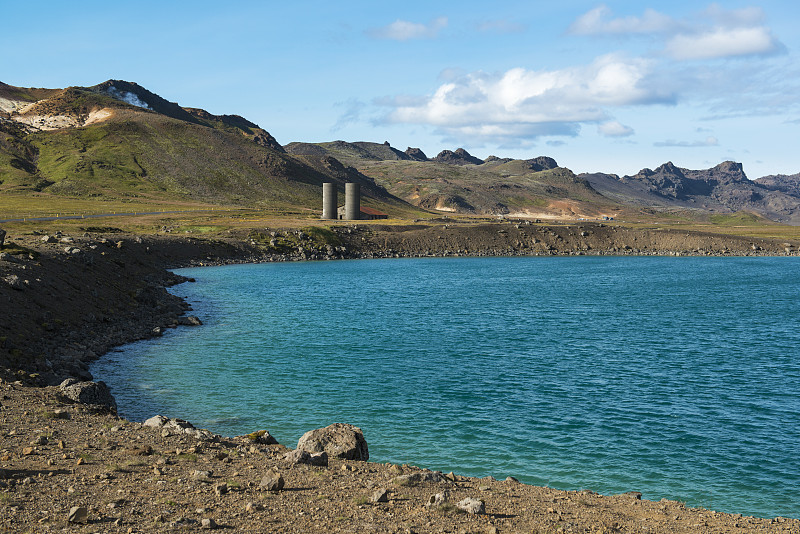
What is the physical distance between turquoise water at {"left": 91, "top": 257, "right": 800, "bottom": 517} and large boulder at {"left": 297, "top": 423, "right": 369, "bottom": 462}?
3.39 m

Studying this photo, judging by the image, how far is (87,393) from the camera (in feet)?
98.3

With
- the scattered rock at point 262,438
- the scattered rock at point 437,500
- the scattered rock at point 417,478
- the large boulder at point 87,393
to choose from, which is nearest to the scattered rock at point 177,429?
the scattered rock at point 262,438

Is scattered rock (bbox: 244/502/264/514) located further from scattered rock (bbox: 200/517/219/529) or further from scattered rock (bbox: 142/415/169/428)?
scattered rock (bbox: 142/415/169/428)

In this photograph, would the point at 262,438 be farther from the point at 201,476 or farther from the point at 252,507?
the point at 252,507

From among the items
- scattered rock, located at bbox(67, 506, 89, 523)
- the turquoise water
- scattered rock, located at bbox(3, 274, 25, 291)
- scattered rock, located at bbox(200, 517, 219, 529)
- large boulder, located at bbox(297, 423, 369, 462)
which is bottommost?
the turquoise water

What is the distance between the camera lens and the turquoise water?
27.3m

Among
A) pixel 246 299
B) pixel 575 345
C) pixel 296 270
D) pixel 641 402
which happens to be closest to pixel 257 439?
pixel 641 402

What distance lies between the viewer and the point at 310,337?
189 ft

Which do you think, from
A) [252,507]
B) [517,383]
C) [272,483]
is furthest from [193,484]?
[517,383]

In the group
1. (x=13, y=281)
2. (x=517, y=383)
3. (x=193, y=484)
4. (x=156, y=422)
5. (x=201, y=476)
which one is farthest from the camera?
(x=13, y=281)

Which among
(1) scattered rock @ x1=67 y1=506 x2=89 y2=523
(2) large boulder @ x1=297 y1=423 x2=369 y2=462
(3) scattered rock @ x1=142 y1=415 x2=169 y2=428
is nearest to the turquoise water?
(2) large boulder @ x1=297 y1=423 x2=369 y2=462

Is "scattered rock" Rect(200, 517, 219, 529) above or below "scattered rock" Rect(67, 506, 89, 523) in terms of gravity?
below

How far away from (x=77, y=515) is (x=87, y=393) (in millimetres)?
16013

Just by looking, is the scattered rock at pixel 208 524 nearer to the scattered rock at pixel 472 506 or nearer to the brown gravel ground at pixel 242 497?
the brown gravel ground at pixel 242 497
